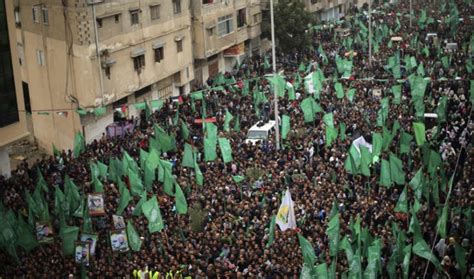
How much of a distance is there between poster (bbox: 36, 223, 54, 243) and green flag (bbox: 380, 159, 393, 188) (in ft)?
29.1

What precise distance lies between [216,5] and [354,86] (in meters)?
11.7

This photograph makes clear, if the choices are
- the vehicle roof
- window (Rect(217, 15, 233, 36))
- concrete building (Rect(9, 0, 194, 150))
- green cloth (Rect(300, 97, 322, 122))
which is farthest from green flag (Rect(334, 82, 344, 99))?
window (Rect(217, 15, 233, 36))

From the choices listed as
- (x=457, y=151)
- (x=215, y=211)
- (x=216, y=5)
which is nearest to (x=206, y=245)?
(x=215, y=211)

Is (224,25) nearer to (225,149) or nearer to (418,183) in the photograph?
(225,149)

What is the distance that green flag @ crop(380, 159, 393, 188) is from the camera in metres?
21.2

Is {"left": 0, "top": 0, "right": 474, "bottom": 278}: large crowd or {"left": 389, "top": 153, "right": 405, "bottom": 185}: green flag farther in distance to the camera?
{"left": 389, "top": 153, "right": 405, "bottom": 185}: green flag

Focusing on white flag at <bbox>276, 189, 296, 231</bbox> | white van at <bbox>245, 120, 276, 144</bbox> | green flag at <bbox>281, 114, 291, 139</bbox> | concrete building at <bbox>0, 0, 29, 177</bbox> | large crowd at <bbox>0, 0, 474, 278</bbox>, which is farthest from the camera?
white van at <bbox>245, 120, 276, 144</bbox>

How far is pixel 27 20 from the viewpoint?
1366 inches

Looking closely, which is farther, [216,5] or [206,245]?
[216,5]

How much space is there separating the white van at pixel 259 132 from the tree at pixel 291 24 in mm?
19532

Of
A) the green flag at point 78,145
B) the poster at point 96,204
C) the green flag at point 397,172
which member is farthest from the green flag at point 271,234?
the green flag at point 78,145

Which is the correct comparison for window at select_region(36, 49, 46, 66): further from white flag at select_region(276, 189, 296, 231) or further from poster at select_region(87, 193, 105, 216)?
white flag at select_region(276, 189, 296, 231)

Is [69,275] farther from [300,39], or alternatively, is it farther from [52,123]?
[300,39]

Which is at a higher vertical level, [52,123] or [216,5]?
[216,5]
